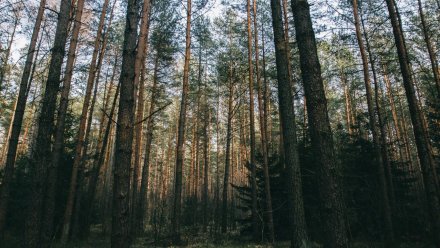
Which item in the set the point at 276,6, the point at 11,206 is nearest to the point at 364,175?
the point at 276,6

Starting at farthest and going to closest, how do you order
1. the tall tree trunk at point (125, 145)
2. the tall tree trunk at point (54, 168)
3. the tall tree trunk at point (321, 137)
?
the tall tree trunk at point (54, 168) < the tall tree trunk at point (321, 137) < the tall tree trunk at point (125, 145)

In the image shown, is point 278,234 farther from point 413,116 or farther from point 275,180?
point 413,116

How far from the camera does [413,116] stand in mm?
6664

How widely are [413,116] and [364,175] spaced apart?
5329 millimetres

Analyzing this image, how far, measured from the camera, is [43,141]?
4680 mm

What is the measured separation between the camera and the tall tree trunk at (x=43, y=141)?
4.39 metres

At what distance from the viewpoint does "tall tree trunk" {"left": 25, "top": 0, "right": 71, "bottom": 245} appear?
173 inches

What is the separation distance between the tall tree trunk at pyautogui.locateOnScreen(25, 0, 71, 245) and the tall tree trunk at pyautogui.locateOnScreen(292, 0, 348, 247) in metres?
4.39

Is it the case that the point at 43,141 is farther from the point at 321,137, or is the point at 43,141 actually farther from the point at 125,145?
the point at 321,137

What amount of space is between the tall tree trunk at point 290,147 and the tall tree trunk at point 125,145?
3199 millimetres

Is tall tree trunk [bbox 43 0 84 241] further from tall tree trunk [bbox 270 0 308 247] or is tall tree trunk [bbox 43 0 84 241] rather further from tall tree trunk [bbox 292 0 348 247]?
tall tree trunk [bbox 292 0 348 247]

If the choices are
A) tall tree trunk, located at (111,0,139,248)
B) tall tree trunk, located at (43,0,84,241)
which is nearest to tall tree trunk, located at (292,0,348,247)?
tall tree trunk, located at (111,0,139,248)

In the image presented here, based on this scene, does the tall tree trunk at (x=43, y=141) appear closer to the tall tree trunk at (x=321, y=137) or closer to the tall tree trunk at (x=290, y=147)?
the tall tree trunk at (x=290, y=147)

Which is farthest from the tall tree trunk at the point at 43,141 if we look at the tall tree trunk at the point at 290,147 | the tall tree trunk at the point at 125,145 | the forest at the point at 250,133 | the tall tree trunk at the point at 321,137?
the tall tree trunk at the point at 321,137
